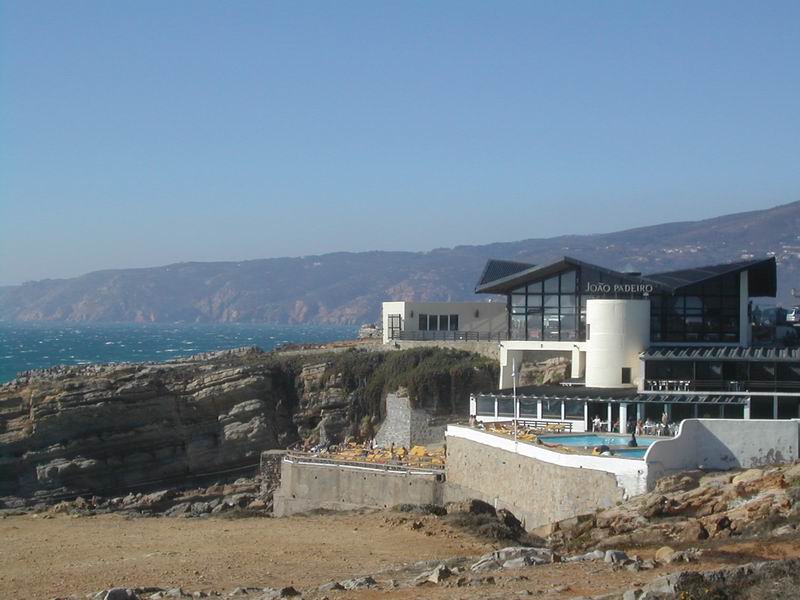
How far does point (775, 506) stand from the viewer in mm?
26109

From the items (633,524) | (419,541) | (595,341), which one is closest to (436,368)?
(595,341)

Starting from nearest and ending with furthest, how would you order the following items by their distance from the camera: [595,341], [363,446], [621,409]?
[621,409] < [595,341] < [363,446]

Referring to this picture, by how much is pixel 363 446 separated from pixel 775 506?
75.8ft

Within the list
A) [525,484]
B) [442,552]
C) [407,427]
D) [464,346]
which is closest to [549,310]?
[407,427]

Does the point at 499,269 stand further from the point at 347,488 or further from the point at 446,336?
the point at 347,488

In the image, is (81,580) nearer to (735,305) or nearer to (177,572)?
(177,572)

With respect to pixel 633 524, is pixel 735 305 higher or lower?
higher

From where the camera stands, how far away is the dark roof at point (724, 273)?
137 feet

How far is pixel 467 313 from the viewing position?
5497 centimetres

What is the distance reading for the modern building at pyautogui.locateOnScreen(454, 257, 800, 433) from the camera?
34656 mm

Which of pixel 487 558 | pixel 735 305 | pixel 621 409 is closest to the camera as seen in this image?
pixel 487 558

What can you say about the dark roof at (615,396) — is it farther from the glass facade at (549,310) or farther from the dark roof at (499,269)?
the dark roof at (499,269)

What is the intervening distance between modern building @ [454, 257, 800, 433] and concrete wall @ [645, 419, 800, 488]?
2.88 m

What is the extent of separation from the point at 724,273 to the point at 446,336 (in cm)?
1586
